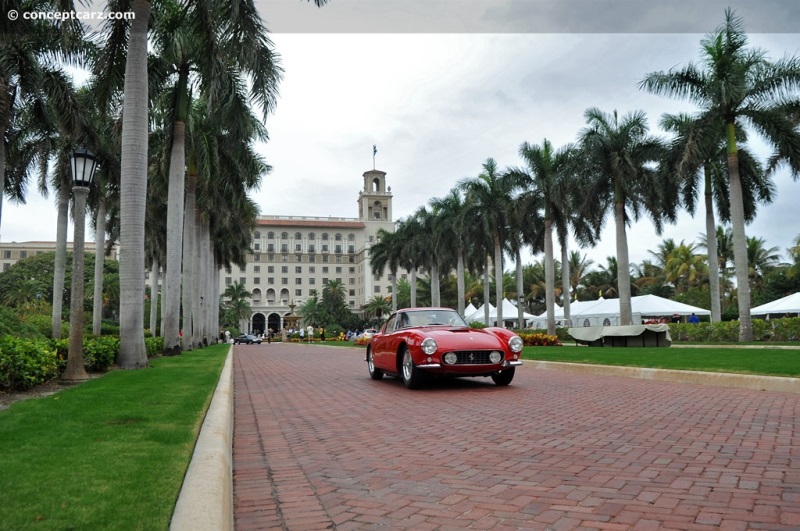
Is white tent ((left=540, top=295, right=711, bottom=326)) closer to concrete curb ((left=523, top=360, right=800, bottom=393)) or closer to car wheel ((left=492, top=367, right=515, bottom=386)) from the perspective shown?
concrete curb ((left=523, top=360, right=800, bottom=393))

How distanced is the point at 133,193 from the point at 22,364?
225 inches

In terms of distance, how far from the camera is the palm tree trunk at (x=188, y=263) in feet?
84.2

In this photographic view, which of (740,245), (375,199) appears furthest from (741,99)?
(375,199)

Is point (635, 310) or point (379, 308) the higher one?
point (379, 308)

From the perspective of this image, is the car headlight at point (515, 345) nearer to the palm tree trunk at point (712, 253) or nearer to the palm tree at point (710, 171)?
the palm tree at point (710, 171)

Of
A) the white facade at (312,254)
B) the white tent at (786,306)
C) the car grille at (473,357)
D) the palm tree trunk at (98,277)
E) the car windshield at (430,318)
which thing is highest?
the white facade at (312,254)

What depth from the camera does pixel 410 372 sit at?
1024 centimetres

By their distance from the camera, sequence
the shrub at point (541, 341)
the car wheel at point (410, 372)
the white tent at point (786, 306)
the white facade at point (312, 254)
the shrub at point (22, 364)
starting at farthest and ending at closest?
the white facade at point (312, 254) → the white tent at point (786, 306) → the shrub at point (541, 341) → the car wheel at point (410, 372) → the shrub at point (22, 364)

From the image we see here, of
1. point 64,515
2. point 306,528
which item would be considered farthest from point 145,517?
point 306,528

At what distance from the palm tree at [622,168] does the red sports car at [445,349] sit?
2255cm

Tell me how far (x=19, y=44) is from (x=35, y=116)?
337cm

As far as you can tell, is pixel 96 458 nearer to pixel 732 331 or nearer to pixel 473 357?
pixel 473 357

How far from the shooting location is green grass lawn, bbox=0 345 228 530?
115 inches

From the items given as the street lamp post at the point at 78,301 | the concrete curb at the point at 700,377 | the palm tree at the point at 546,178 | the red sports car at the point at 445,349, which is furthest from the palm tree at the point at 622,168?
the street lamp post at the point at 78,301
